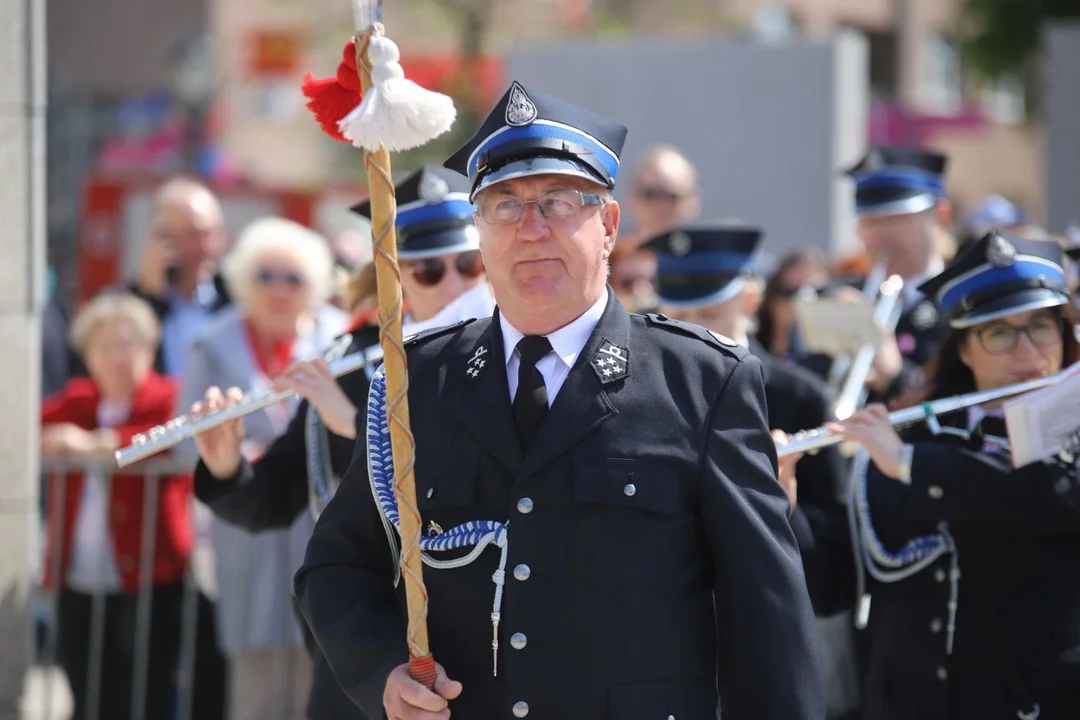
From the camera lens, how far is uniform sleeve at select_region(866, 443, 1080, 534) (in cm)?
436

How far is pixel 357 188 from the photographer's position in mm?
16609

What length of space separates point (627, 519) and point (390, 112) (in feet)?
2.99

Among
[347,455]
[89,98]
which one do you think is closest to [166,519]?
[347,455]

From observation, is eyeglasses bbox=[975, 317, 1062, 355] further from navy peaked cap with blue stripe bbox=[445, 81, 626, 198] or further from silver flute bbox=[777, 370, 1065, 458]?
navy peaked cap with blue stripe bbox=[445, 81, 626, 198]

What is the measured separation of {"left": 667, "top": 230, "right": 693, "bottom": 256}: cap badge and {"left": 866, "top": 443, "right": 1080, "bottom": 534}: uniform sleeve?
140cm

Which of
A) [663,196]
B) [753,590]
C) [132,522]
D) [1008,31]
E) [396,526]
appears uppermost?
[1008,31]

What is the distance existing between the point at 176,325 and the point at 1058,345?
15.8 feet

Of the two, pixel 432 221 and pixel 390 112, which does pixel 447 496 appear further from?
pixel 432 221

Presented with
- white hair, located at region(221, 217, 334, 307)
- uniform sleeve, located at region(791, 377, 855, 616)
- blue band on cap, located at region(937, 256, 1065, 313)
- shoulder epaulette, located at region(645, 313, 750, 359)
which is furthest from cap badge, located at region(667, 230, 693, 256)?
shoulder epaulette, located at region(645, 313, 750, 359)

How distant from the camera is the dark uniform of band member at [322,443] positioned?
471 centimetres

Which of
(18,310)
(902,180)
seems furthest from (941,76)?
(18,310)

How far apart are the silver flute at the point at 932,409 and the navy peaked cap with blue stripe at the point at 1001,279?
0.68 ft

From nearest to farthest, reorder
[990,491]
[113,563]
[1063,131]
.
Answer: [990,491] → [113,563] → [1063,131]

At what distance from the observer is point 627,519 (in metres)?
3.19
